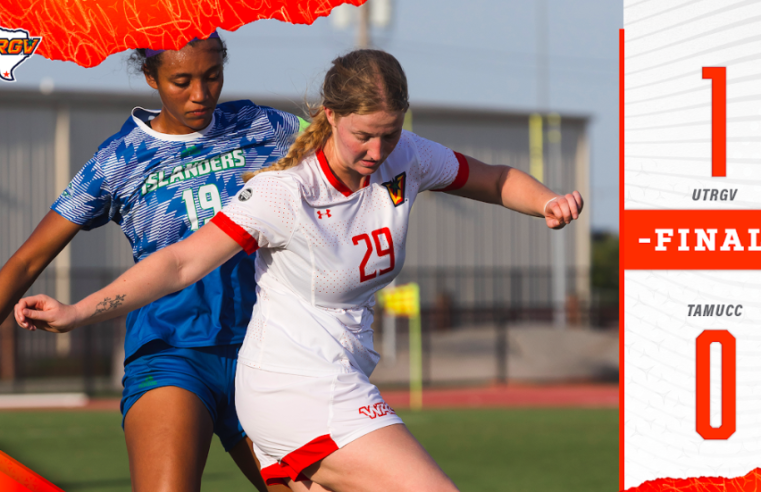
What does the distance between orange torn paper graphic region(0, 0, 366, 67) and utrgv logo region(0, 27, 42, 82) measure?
0.05 feet

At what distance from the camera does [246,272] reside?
2.91 meters

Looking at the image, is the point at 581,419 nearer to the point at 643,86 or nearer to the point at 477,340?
the point at 477,340

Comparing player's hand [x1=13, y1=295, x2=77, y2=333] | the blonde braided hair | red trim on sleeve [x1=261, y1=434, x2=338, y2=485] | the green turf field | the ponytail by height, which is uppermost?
the blonde braided hair

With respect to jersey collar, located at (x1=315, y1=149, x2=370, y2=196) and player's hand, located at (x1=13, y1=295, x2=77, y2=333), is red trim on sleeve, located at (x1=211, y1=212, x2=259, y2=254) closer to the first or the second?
jersey collar, located at (x1=315, y1=149, x2=370, y2=196)

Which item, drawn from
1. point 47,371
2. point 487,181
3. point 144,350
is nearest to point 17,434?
point 47,371

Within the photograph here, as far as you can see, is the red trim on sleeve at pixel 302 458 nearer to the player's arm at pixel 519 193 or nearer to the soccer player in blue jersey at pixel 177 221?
the soccer player in blue jersey at pixel 177 221

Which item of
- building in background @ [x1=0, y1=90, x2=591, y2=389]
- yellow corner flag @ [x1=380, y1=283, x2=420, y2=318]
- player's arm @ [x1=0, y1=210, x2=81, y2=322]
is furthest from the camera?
building in background @ [x1=0, y1=90, x2=591, y2=389]

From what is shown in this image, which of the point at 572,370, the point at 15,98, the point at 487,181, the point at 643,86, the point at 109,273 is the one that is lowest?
the point at 572,370

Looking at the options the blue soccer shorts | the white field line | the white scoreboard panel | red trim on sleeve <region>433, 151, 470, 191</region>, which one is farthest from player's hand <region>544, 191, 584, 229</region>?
the white field line

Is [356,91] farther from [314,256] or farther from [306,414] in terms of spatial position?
[306,414]

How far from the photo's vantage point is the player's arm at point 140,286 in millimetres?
2146

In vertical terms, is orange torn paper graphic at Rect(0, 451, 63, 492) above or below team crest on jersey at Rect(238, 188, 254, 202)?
below

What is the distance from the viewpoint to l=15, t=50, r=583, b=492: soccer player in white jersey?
2285 millimetres

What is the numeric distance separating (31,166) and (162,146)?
20222mm
